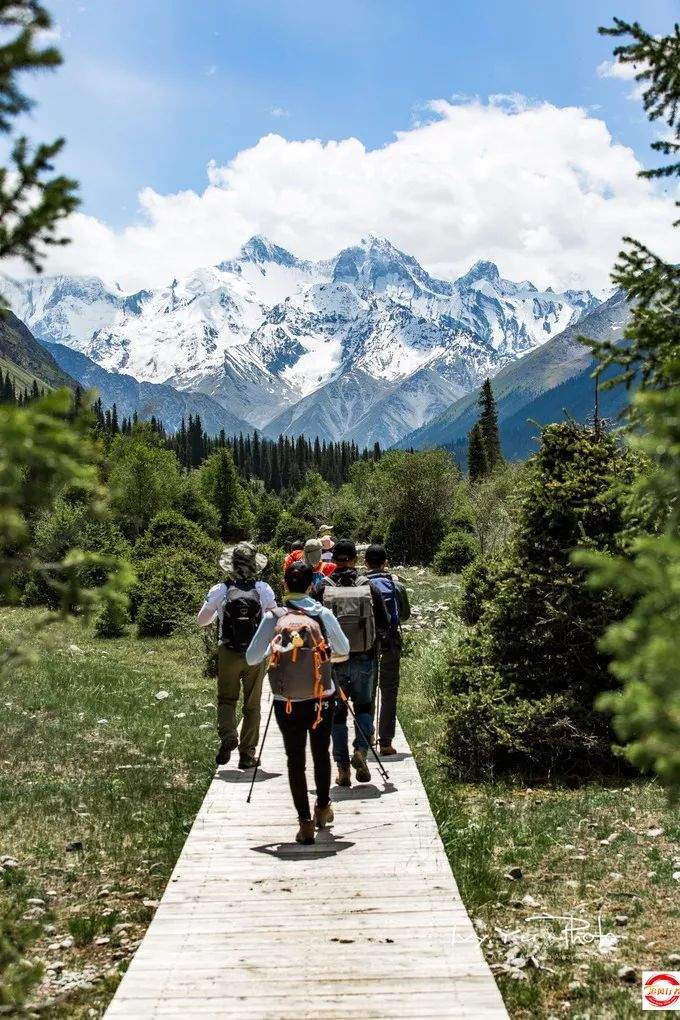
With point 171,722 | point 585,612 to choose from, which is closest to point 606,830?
point 585,612

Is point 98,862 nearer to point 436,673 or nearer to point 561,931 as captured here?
point 561,931

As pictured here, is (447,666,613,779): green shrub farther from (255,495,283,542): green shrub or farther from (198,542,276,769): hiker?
(255,495,283,542): green shrub

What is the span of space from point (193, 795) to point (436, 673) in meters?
7.20

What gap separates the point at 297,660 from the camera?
775cm

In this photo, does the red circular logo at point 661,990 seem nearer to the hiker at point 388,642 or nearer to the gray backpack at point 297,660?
the gray backpack at point 297,660

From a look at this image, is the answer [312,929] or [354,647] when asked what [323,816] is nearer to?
[354,647]

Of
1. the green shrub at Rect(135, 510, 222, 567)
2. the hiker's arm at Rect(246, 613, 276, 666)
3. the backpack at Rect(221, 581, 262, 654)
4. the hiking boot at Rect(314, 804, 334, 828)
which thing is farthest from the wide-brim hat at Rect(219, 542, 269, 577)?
the green shrub at Rect(135, 510, 222, 567)

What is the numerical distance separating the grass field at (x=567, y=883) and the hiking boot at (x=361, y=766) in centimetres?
81

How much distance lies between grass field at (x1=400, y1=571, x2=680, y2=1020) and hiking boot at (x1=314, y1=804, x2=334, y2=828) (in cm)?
122

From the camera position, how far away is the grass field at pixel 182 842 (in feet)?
20.6

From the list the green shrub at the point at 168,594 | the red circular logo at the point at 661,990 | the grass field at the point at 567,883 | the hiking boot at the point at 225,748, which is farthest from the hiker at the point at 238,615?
the green shrub at the point at 168,594

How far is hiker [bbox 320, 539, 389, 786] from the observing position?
988cm

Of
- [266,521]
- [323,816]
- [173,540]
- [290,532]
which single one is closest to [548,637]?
[323,816]

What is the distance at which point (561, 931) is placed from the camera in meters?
6.82
